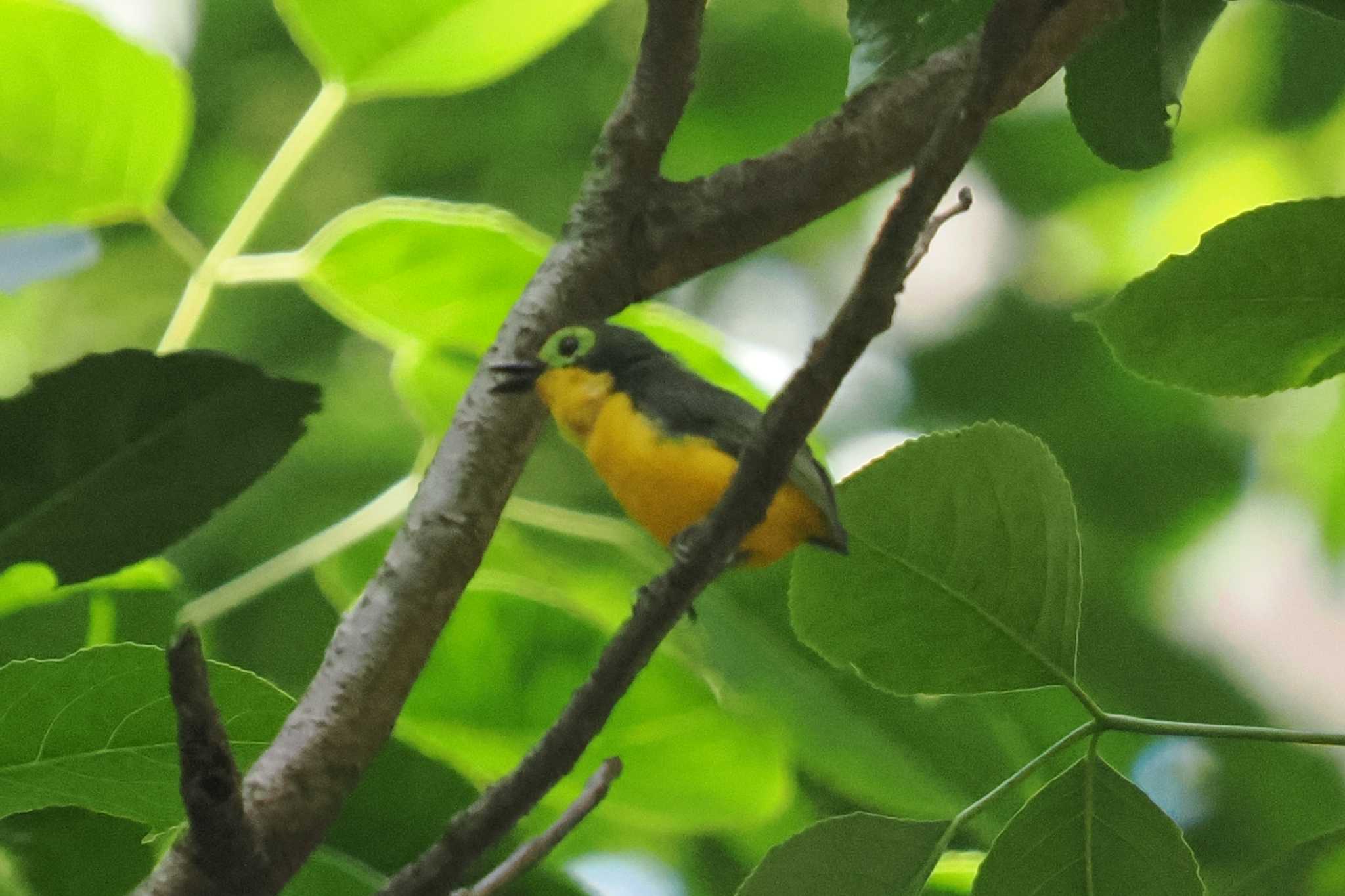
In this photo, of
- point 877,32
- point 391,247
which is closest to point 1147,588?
point 391,247

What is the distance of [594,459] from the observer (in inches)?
20.8

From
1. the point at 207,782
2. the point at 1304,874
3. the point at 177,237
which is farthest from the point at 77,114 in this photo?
the point at 1304,874

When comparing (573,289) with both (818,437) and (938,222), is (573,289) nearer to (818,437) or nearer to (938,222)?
(938,222)

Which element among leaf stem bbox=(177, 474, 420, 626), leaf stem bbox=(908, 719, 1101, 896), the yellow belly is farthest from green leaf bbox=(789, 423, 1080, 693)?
leaf stem bbox=(177, 474, 420, 626)

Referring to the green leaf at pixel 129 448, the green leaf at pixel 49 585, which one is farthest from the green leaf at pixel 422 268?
the green leaf at pixel 129 448

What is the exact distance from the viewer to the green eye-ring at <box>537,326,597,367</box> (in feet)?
1.36

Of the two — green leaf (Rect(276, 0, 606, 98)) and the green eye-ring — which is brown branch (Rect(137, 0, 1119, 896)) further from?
green leaf (Rect(276, 0, 606, 98))

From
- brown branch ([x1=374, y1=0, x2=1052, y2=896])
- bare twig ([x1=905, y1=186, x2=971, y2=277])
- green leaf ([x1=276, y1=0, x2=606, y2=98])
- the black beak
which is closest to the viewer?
brown branch ([x1=374, y1=0, x2=1052, y2=896])

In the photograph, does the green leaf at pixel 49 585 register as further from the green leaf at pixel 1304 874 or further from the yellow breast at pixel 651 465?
the green leaf at pixel 1304 874

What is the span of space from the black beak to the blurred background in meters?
0.10

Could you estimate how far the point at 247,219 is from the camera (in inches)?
19.5

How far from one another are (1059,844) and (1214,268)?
13 cm

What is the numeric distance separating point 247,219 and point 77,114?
66 millimetres

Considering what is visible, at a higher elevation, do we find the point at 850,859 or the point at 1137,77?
the point at 1137,77
